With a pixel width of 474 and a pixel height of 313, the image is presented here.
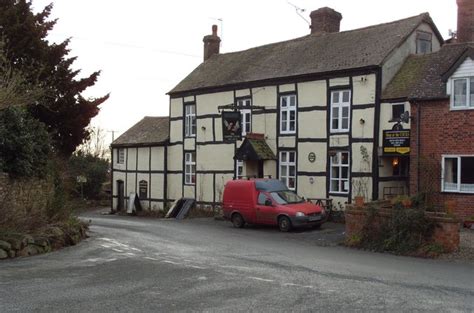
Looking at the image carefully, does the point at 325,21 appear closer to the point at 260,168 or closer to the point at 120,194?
the point at 260,168

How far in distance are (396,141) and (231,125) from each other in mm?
7797

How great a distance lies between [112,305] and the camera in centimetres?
820

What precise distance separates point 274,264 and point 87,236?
310 inches

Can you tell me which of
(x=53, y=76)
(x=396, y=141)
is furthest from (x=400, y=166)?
(x=53, y=76)

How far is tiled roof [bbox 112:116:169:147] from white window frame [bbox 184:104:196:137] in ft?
6.39

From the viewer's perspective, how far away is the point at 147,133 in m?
36.9

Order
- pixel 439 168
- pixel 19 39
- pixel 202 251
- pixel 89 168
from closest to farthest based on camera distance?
1. pixel 202 251
2. pixel 19 39
3. pixel 439 168
4. pixel 89 168

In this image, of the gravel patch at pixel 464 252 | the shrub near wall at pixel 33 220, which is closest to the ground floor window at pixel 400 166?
the gravel patch at pixel 464 252

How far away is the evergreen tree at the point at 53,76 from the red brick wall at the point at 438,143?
12483mm

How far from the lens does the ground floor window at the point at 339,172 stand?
24.5 metres

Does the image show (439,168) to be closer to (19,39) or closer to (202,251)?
(202,251)

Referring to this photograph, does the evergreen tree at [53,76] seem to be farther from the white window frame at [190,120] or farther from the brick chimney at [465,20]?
the brick chimney at [465,20]

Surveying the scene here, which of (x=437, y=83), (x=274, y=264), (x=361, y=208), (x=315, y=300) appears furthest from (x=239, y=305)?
(x=437, y=83)

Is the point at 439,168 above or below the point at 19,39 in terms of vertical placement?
below
